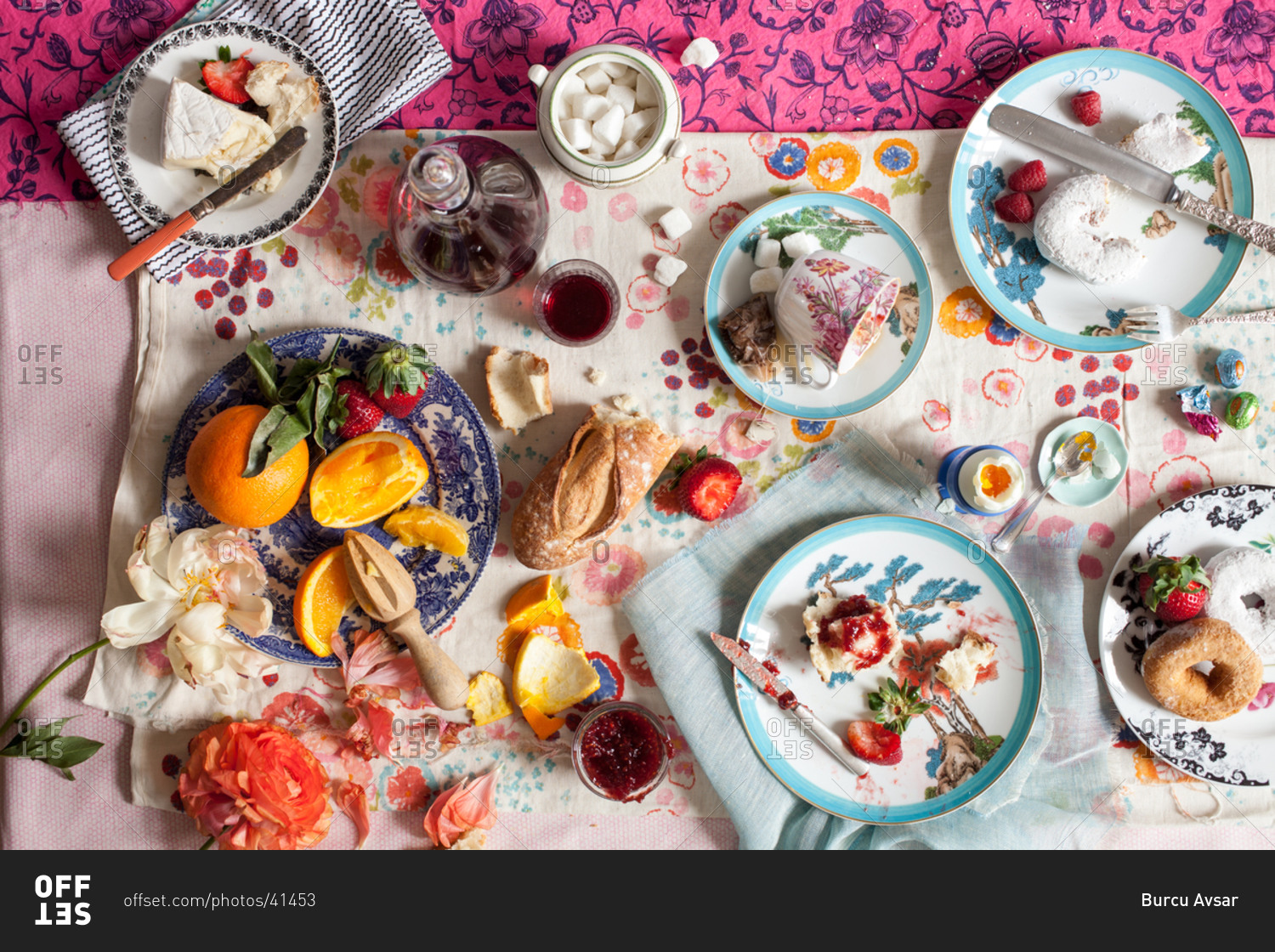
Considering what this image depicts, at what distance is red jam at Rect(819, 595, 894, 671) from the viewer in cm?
129

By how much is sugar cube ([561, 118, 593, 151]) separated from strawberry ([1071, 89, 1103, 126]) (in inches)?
34.1

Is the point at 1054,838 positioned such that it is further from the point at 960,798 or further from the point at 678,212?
the point at 678,212

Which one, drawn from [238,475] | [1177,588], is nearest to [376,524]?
[238,475]

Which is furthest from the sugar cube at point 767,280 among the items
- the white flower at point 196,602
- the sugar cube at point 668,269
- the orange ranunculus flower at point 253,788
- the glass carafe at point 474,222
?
the orange ranunculus flower at point 253,788

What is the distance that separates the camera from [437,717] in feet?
4.49

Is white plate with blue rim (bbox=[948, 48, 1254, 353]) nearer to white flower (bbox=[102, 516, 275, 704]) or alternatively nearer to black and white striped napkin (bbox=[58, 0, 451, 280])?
black and white striped napkin (bbox=[58, 0, 451, 280])

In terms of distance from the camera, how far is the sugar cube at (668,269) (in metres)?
1.31

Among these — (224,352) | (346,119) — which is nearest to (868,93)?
(346,119)

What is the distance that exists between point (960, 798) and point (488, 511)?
1.00 metres

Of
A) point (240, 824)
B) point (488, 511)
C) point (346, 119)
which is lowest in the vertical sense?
point (240, 824)

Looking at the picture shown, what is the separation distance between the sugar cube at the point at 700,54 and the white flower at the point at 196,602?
117 centimetres

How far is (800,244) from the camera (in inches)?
50.5

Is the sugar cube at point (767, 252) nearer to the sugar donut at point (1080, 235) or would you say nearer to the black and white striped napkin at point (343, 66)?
the sugar donut at point (1080, 235)

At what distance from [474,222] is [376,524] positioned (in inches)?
22.0
